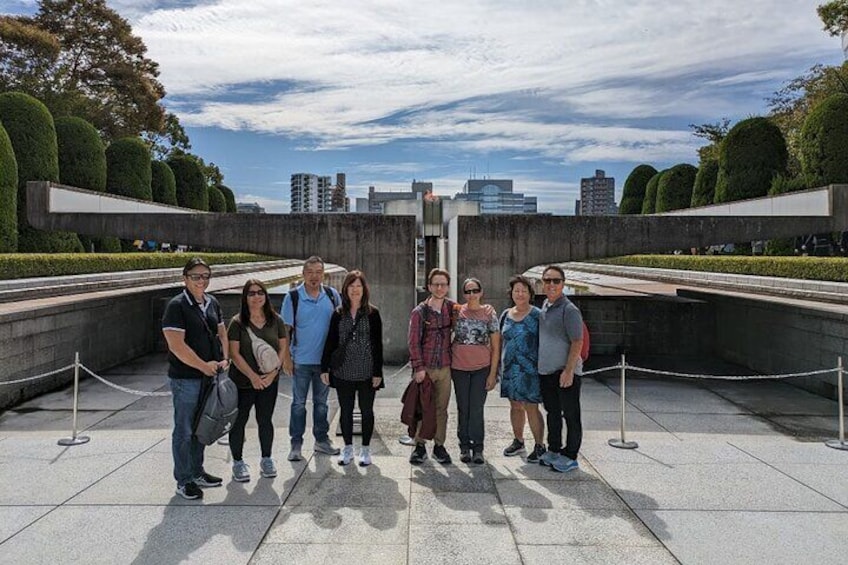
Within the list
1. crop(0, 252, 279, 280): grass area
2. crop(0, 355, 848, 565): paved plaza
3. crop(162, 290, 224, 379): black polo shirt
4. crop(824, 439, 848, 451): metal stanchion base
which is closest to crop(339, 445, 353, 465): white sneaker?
crop(0, 355, 848, 565): paved plaza

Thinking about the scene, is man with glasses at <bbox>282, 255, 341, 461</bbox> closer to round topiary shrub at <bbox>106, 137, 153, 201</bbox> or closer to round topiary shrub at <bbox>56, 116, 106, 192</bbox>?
round topiary shrub at <bbox>56, 116, 106, 192</bbox>

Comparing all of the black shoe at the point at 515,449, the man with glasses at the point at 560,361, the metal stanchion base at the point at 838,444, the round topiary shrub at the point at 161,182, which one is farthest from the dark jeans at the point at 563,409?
the round topiary shrub at the point at 161,182

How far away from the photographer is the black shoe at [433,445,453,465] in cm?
575

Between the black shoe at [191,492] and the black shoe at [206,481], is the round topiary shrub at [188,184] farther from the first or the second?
the black shoe at [191,492]

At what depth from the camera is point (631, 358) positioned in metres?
14.2

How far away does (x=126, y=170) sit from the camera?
24.9 metres

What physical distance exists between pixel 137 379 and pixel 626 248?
1074 centimetres

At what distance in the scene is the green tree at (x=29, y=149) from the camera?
1762 cm

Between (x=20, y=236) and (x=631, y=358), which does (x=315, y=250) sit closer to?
(x=631, y=358)

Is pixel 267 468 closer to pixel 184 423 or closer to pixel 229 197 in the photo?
Answer: pixel 184 423

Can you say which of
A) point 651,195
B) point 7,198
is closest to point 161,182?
point 7,198

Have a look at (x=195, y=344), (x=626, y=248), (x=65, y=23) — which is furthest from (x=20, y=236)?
(x=65, y=23)

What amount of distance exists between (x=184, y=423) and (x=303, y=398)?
128 centimetres

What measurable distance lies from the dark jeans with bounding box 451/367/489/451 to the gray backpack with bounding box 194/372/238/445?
6.94ft
